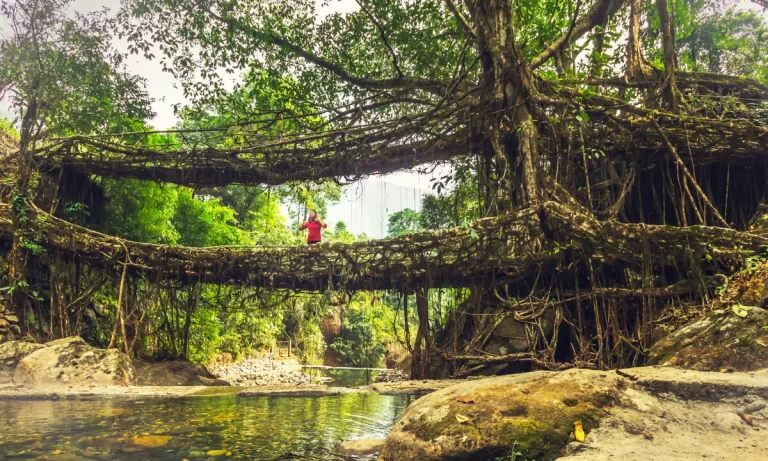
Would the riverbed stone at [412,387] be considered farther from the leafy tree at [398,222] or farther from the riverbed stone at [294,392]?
the leafy tree at [398,222]

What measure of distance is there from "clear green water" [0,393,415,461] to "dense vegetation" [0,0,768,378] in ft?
5.85

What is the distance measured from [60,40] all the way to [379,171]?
269 inches

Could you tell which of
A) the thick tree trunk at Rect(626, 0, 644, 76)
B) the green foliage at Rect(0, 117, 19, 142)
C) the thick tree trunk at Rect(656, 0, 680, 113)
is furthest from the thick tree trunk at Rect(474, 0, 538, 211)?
the green foliage at Rect(0, 117, 19, 142)

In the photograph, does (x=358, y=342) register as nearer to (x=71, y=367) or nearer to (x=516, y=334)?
(x=71, y=367)

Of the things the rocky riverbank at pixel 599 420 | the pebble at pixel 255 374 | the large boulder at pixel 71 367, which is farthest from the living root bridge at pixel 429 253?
the pebble at pixel 255 374

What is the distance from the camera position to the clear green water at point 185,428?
11.1 feet

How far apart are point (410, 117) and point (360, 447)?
5.41 meters

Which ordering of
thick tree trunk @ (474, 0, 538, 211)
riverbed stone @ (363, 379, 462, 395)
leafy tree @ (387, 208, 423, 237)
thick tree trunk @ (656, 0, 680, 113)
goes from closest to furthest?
riverbed stone @ (363, 379, 462, 395)
thick tree trunk @ (474, 0, 538, 211)
thick tree trunk @ (656, 0, 680, 113)
leafy tree @ (387, 208, 423, 237)

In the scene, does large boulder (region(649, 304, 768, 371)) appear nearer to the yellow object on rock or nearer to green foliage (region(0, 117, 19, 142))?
the yellow object on rock

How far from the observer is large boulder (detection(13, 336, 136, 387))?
6000mm

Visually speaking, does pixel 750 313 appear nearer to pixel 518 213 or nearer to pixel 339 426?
pixel 518 213

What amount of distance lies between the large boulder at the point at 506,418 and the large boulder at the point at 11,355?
578cm

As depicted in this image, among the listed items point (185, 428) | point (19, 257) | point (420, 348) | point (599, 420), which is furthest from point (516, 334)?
point (19, 257)

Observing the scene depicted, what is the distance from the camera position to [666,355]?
377 cm
